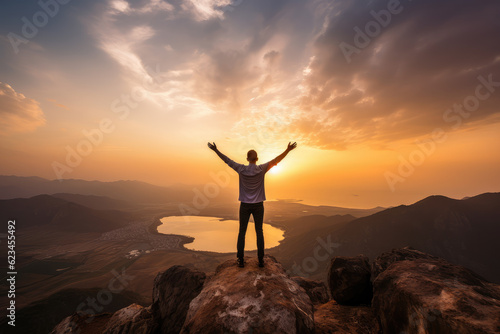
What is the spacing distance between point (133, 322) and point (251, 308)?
358 inches

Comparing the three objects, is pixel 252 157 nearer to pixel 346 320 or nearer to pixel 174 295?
pixel 346 320

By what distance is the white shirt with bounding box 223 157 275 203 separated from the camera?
268 inches

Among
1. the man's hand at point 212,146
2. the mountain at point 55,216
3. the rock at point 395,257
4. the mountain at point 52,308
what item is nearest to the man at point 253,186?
the man's hand at point 212,146

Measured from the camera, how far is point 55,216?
389ft

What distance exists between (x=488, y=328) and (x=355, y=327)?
5.09m

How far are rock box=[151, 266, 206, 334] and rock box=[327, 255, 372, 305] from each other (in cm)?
825

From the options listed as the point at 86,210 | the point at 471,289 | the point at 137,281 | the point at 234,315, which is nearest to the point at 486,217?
the point at 471,289

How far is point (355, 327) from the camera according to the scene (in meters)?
7.87

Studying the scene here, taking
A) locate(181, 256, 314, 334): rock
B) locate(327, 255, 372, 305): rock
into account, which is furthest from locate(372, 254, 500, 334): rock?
locate(181, 256, 314, 334): rock

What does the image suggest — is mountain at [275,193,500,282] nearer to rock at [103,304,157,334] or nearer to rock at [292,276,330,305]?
rock at [292,276,330,305]

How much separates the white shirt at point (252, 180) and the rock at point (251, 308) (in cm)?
289

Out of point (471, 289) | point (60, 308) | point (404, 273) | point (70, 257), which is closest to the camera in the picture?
point (471, 289)

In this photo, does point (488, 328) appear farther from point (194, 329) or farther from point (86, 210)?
point (86, 210)

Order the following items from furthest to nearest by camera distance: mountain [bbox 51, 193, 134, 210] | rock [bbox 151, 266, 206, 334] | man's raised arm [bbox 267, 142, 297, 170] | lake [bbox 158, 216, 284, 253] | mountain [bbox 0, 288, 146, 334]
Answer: mountain [bbox 51, 193, 134, 210] → lake [bbox 158, 216, 284, 253] → mountain [bbox 0, 288, 146, 334] → rock [bbox 151, 266, 206, 334] → man's raised arm [bbox 267, 142, 297, 170]
